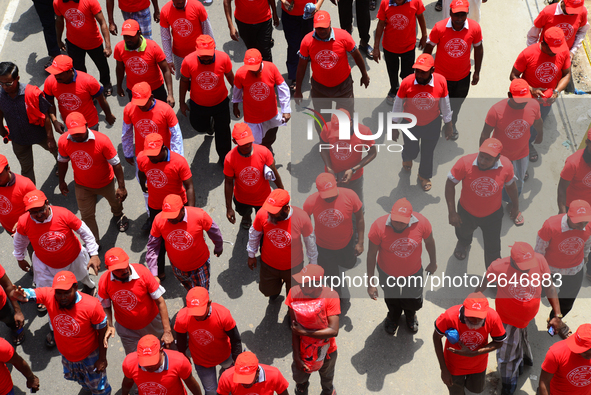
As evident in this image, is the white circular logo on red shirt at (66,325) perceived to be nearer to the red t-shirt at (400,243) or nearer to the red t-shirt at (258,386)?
the red t-shirt at (258,386)

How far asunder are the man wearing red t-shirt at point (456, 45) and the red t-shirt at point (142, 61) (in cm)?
419

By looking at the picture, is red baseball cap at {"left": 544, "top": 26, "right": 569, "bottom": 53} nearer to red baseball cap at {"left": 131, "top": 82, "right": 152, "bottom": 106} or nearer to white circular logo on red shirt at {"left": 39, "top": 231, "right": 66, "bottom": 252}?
red baseball cap at {"left": 131, "top": 82, "right": 152, "bottom": 106}

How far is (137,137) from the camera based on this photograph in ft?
27.1

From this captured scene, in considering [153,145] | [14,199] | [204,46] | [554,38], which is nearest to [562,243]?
[554,38]

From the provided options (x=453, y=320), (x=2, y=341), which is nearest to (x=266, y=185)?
(x=453, y=320)

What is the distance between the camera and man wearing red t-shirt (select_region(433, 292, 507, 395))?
603cm

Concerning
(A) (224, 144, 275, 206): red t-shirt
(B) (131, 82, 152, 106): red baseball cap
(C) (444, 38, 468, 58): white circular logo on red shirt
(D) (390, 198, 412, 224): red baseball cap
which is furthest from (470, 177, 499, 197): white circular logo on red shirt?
(B) (131, 82, 152, 106): red baseball cap

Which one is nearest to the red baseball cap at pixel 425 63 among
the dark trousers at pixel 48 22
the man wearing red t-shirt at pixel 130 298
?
the man wearing red t-shirt at pixel 130 298

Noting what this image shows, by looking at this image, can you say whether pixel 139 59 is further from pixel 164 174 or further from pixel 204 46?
pixel 164 174

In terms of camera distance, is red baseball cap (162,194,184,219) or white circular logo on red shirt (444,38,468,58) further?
white circular logo on red shirt (444,38,468,58)

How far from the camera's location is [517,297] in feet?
21.5

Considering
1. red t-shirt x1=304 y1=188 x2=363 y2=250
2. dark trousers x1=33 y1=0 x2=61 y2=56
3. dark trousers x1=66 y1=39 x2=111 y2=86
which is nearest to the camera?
red t-shirt x1=304 y1=188 x2=363 y2=250

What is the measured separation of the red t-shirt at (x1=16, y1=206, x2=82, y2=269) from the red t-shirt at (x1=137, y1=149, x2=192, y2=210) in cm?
105

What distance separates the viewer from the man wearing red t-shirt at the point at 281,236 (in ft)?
22.4
